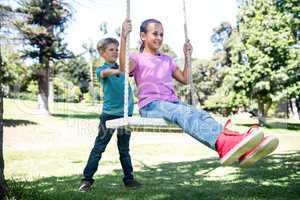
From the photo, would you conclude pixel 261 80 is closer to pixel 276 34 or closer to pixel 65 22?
pixel 276 34

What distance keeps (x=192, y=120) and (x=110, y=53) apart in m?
1.74

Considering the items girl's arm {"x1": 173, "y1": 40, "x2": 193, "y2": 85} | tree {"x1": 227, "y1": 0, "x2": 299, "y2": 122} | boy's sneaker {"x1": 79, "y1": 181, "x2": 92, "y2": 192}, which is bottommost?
boy's sneaker {"x1": 79, "y1": 181, "x2": 92, "y2": 192}

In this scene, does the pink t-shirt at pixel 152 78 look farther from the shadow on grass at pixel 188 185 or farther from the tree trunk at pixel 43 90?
the tree trunk at pixel 43 90

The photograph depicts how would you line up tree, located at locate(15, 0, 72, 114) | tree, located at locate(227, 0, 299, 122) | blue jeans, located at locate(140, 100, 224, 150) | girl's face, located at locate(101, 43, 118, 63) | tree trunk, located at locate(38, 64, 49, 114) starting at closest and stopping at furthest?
blue jeans, located at locate(140, 100, 224, 150), girl's face, located at locate(101, 43, 118, 63), tree, located at locate(15, 0, 72, 114), tree, located at locate(227, 0, 299, 122), tree trunk, located at locate(38, 64, 49, 114)

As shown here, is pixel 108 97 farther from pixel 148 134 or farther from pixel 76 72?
pixel 76 72

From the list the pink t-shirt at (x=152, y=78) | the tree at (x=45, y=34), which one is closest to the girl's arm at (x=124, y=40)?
the pink t-shirt at (x=152, y=78)

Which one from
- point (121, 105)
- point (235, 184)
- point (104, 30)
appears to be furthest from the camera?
point (104, 30)

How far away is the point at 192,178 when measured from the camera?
6.59 metres

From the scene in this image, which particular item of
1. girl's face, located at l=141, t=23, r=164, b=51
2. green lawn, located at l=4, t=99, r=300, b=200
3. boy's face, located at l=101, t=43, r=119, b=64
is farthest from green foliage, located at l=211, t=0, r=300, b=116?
girl's face, located at l=141, t=23, r=164, b=51

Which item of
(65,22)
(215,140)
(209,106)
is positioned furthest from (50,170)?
(209,106)

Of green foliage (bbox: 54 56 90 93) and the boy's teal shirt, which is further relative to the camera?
green foliage (bbox: 54 56 90 93)

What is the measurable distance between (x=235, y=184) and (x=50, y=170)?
153 inches

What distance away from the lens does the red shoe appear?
121 inches

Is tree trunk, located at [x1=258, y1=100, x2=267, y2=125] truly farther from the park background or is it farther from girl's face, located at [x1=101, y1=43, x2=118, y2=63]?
girl's face, located at [x1=101, y1=43, x2=118, y2=63]
